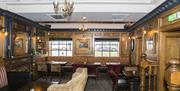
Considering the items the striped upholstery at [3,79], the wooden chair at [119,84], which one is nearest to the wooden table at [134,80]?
the wooden chair at [119,84]

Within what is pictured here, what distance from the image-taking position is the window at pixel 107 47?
43.7ft

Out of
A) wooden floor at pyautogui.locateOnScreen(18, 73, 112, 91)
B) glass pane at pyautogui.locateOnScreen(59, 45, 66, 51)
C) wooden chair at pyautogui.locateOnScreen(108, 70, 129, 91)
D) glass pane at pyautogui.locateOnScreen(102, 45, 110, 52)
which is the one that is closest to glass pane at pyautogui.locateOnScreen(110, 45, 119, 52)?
glass pane at pyautogui.locateOnScreen(102, 45, 110, 52)

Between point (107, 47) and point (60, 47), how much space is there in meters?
2.91

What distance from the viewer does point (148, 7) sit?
23.5 ft

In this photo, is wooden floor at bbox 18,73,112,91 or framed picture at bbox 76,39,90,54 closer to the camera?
wooden floor at bbox 18,73,112,91

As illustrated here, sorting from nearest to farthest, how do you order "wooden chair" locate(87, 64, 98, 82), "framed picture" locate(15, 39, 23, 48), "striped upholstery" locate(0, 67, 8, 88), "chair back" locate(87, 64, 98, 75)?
1. "striped upholstery" locate(0, 67, 8, 88)
2. "framed picture" locate(15, 39, 23, 48)
3. "wooden chair" locate(87, 64, 98, 82)
4. "chair back" locate(87, 64, 98, 75)

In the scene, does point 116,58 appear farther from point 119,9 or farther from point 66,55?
point 119,9

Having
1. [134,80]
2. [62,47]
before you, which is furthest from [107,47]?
[134,80]

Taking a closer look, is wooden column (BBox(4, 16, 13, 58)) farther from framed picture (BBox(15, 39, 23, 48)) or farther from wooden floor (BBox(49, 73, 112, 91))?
wooden floor (BBox(49, 73, 112, 91))

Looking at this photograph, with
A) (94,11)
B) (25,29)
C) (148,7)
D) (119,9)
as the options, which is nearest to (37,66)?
(25,29)

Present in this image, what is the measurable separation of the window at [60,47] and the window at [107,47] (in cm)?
171

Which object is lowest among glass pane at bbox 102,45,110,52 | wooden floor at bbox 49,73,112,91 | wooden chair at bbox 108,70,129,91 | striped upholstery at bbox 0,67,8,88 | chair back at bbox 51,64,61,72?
wooden floor at bbox 49,73,112,91

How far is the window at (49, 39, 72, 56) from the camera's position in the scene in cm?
1351

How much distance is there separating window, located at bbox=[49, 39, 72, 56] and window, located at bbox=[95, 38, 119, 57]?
171 cm
